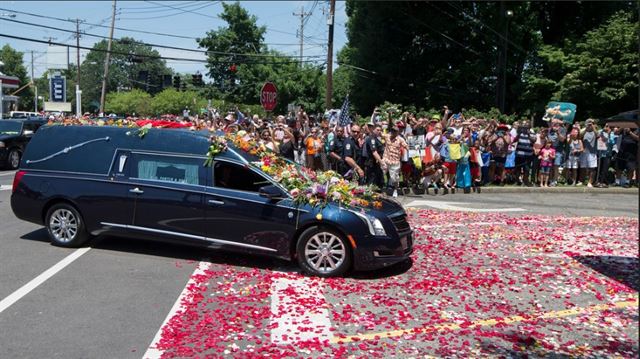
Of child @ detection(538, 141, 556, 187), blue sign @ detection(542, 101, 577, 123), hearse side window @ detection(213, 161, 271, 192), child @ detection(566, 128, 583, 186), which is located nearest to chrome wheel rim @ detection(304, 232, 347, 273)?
hearse side window @ detection(213, 161, 271, 192)

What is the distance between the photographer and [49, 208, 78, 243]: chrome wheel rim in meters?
8.49

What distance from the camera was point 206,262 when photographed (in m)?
8.03

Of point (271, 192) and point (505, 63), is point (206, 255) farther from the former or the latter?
point (505, 63)

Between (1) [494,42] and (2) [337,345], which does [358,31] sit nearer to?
(1) [494,42]

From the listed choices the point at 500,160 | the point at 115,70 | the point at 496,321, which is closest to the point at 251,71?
the point at 500,160

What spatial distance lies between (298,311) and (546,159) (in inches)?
483

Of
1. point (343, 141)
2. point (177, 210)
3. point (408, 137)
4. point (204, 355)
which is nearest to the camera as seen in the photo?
point (204, 355)

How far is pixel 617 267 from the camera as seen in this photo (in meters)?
8.12

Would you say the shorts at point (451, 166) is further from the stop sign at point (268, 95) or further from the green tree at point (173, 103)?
the green tree at point (173, 103)

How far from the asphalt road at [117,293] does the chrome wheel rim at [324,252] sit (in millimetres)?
323

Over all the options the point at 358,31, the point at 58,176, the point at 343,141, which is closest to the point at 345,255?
the point at 58,176

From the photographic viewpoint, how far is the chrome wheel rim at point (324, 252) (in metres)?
7.37

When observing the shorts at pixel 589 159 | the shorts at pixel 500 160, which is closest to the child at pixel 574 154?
the shorts at pixel 589 159

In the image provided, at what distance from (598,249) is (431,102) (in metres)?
24.9
